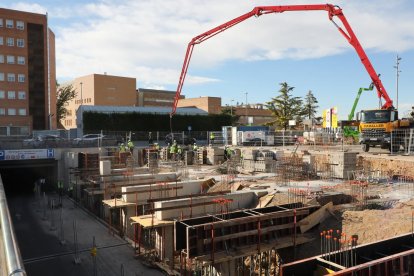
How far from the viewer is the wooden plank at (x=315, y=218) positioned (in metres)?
14.6

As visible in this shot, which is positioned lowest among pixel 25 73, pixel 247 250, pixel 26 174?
pixel 247 250

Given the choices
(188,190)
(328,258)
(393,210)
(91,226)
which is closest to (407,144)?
(393,210)

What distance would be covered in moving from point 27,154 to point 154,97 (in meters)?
66.4

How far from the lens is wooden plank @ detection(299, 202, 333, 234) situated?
14594mm

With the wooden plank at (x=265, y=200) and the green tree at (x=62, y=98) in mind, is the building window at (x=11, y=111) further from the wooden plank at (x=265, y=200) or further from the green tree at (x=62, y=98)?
the wooden plank at (x=265, y=200)

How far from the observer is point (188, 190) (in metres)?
20.9

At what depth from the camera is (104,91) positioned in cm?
7806

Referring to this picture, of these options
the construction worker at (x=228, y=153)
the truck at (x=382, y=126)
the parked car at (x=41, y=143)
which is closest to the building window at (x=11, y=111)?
the parked car at (x=41, y=143)

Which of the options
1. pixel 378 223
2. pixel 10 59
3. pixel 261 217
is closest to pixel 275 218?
pixel 261 217

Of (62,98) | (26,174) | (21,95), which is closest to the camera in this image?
(26,174)

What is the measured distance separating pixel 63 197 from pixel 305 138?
26.0 metres

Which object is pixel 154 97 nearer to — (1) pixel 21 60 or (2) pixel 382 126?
(1) pixel 21 60

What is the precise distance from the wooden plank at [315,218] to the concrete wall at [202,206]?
11.6ft

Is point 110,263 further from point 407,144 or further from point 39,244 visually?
point 407,144
